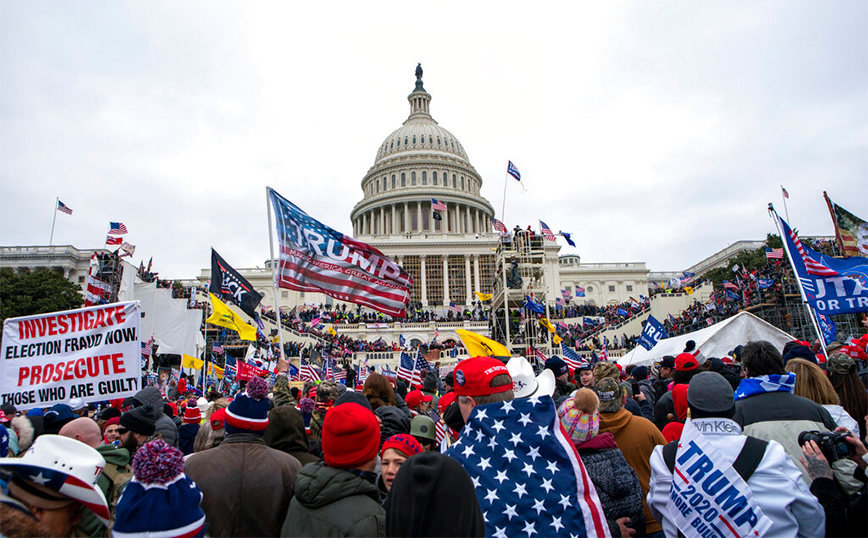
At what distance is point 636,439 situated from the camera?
158 inches

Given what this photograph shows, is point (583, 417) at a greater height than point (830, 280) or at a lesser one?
lesser

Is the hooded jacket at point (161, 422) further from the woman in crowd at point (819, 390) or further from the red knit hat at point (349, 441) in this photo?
the woman in crowd at point (819, 390)

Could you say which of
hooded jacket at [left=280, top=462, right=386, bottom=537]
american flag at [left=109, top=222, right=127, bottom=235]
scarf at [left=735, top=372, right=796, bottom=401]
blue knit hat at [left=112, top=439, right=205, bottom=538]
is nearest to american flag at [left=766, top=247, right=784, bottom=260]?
scarf at [left=735, top=372, right=796, bottom=401]

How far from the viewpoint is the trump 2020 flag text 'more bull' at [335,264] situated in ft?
34.2

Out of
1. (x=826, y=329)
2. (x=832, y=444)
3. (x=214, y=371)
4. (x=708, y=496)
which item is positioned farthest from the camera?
(x=214, y=371)

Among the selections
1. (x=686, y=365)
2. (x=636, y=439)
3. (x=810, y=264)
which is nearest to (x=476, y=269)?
(x=810, y=264)

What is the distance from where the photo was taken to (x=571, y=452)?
294 centimetres

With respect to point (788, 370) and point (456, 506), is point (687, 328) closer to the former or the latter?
point (788, 370)

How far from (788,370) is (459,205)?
7918 cm

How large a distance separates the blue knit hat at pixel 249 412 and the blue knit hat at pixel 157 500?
3.94ft

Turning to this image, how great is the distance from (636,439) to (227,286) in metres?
11.8

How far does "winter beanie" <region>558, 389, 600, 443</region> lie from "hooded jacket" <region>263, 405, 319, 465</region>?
2.15 meters

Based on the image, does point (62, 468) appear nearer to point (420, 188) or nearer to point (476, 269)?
point (476, 269)

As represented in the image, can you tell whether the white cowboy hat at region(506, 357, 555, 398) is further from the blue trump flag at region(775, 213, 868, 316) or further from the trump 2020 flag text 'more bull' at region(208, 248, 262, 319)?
the trump 2020 flag text 'more bull' at region(208, 248, 262, 319)
